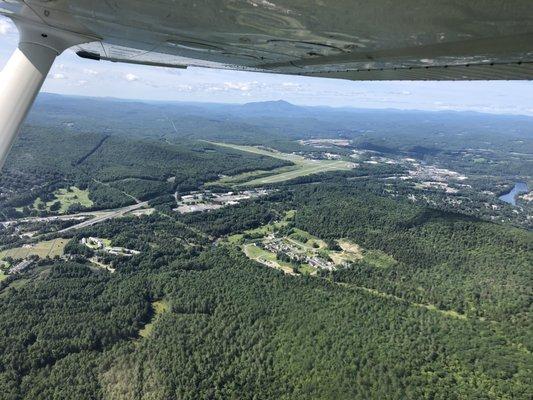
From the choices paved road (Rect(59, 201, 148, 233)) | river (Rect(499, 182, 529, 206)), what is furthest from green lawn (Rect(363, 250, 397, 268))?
river (Rect(499, 182, 529, 206))

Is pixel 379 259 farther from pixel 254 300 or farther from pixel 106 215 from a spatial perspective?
pixel 106 215

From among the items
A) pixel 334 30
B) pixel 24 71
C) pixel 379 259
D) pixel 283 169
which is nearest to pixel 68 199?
pixel 379 259

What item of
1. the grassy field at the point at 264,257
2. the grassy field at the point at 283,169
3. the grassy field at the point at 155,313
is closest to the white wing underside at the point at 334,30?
the grassy field at the point at 155,313

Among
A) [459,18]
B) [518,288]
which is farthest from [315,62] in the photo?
[518,288]

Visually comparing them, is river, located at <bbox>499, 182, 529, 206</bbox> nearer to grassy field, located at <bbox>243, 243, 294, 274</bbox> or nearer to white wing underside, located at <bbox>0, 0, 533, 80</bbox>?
grassy field, located at <bbox>243, 243, 294, 274</bbox>

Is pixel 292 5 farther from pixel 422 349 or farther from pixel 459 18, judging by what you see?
pixel 422 349
